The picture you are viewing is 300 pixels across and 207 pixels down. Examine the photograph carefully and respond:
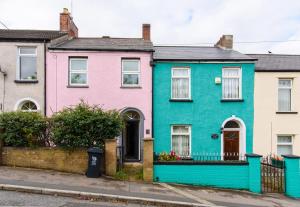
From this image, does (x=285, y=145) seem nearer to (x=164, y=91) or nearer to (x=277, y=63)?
(x=277, y=63)

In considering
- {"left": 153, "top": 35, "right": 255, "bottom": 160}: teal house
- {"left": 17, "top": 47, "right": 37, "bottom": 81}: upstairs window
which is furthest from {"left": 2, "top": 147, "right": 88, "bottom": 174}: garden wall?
{"left": 17, "top": 47, "right": 37, "bottom": 81}: upstairs window

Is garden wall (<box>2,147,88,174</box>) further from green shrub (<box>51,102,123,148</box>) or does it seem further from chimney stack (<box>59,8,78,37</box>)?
chimney stack (<box>59,8,78,37</box>)

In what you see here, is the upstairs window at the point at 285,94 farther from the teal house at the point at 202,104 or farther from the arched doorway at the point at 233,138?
the arched doorway at the point at 233,138

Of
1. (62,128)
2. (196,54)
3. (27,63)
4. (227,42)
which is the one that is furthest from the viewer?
(227,42)

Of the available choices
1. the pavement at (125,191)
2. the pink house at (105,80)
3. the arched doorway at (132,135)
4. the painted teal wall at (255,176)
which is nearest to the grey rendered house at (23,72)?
the pink house at (105,80)

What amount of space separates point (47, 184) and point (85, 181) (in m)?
1.46

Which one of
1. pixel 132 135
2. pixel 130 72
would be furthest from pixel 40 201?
pixel 130 72

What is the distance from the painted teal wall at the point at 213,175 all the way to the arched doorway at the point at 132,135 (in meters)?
4.83

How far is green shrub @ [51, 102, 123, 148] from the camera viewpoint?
11.5 m

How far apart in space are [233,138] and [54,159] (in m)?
10.4

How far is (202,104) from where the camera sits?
16516mm

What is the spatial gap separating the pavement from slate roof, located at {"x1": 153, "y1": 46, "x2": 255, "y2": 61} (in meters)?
7.97

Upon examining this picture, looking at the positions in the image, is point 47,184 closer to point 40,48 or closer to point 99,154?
point 99,154

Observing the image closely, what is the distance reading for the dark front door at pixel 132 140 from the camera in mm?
16484
